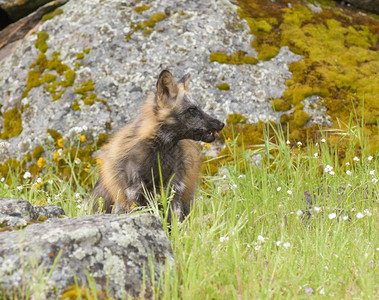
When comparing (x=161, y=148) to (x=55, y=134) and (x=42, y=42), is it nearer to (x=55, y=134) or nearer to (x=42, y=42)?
(x=55, y=134)

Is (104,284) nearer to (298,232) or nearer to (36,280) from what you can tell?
(36,280)

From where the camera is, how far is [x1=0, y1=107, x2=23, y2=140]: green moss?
766 centimetres

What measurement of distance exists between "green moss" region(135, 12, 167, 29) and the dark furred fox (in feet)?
8.24

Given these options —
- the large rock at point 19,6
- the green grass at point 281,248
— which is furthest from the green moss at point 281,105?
the large rock at point 19,6

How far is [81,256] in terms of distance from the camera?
309 centimetres

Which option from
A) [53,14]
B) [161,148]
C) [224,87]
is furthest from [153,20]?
[161,148]

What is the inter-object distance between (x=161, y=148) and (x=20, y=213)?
208 centimetres

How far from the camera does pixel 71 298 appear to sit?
9.49 feet

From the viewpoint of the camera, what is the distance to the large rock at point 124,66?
7430 mm

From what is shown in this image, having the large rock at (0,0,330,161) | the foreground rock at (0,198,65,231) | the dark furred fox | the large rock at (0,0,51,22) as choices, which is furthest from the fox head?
the large rock at (0,0,51,22)

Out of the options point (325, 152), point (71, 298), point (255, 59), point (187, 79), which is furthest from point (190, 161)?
point (71, 298)

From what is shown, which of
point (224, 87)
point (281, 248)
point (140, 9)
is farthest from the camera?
point (140, 9)

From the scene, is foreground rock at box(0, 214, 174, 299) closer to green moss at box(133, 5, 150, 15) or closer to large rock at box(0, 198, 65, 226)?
large rock at box(0, 198, 65, 226)

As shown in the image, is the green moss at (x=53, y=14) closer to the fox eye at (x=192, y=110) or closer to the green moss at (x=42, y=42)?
the green moss at (x=42, y=42)
